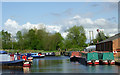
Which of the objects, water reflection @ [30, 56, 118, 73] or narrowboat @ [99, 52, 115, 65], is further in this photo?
narrowboat @ [99, 52, 115, 65]

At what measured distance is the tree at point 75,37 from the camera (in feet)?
400

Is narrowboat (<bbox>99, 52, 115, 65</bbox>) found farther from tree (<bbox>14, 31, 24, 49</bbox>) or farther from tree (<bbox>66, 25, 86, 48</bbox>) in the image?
tree (<bbox>14, 31, 24, 49</bbox>)

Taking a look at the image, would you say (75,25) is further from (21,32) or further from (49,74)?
(49,74)

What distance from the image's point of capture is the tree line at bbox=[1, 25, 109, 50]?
Answer: 123 m

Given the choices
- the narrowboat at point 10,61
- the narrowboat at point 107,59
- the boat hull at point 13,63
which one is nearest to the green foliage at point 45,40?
the narrowboat at point 107,59

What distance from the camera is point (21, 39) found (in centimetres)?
12862

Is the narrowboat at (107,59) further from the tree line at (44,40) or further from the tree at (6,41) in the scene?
the tree at (6,41)

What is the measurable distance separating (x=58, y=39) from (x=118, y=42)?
70165 millimetres

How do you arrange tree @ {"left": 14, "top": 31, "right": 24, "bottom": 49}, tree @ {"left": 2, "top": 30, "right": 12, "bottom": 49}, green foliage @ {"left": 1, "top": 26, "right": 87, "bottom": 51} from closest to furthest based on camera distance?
green foliage @ {"left": 1, "top": 26, "right": 87, "bottom": 51}, tree @ {"left": 2, "top": 30, "right": 12, "bottom": 49}, tree @ {"left": 14, "top": 31, "right": 24, "bottom": 49}

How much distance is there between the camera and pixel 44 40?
124 meters

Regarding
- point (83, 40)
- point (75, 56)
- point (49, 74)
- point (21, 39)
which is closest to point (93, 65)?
point (49, 74)

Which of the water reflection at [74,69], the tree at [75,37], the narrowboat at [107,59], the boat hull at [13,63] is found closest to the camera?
the water reflection at [74,69]

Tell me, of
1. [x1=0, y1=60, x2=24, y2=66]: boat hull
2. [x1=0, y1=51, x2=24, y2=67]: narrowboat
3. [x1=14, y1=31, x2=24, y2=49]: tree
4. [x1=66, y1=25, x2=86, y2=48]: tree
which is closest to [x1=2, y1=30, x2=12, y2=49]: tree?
[x1=14, y1=31, x2=24, y2=49]: tree

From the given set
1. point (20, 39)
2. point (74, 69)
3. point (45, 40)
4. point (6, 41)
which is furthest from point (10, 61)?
point (6, 41)
